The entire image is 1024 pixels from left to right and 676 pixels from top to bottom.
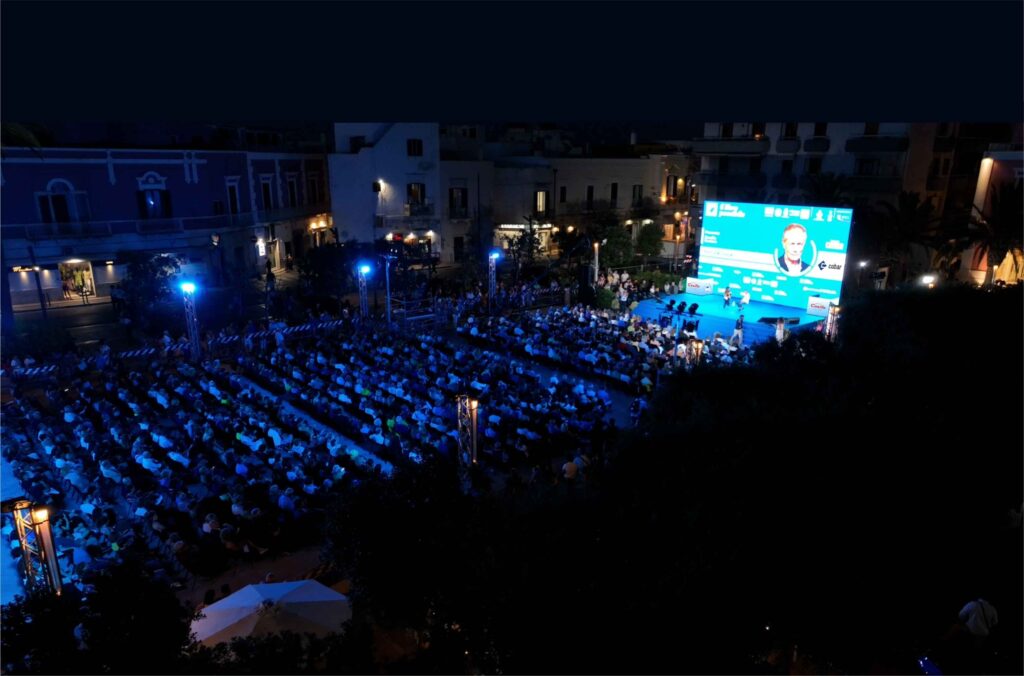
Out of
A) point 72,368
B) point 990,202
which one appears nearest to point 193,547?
point 72,368

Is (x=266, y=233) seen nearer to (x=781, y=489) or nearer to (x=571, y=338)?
(x=571, y=338)

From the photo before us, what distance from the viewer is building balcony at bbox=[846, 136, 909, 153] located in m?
30.2

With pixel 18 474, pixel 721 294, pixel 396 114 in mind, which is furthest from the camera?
pixel 721 294

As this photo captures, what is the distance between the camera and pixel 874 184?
Result: 31.4m

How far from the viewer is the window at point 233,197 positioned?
105ft

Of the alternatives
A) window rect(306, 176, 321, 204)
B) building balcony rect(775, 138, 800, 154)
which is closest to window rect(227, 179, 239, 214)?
window rect(306, 176, 321, 204)

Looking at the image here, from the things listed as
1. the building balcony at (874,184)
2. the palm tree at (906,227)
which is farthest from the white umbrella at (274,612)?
the building balcony at (874,184)

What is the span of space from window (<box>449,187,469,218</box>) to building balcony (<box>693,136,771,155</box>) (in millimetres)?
12838

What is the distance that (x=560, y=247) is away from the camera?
3725cm

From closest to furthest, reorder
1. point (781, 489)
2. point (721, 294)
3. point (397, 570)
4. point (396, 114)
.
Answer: point (396, 114)
point (397, 570)
point (781, 489)
point (721, 294)

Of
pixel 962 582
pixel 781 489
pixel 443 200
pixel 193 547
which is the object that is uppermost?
pixel 443 200

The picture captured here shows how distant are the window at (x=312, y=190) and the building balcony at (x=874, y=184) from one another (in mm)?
27876

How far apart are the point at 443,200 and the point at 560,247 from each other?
6824mm

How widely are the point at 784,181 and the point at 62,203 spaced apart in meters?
32.7
